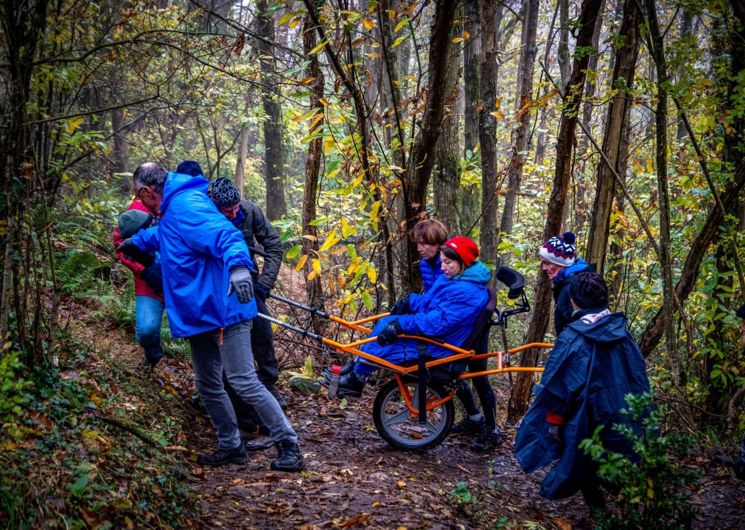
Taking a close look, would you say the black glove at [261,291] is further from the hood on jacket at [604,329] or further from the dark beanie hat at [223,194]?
the hood on jacket at [604,329]

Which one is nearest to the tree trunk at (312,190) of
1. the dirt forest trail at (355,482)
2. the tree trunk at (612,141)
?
the dirt forest trail at (355,482)

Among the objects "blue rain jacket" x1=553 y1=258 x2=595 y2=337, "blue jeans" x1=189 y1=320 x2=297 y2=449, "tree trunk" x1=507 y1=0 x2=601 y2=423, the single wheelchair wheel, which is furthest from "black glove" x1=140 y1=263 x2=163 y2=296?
"tree trunk" x1=507 y1=0 x2=601 y2=423

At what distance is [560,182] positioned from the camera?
628 centimetres

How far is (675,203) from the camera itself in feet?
21.2

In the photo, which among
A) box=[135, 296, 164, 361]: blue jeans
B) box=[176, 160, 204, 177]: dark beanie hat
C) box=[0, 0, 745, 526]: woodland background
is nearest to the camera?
box=[0, 0, 745, 526]: woodland background

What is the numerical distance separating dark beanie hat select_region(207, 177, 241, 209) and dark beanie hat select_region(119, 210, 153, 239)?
76 cm

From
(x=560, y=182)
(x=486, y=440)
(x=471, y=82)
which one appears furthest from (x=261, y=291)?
(x=471, y=82)

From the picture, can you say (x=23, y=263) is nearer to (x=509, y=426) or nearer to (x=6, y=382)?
(x=6, y=382)

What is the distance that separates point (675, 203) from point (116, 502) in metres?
6.05

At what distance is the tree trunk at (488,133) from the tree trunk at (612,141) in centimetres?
153

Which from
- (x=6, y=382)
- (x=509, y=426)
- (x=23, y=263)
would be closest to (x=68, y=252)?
(x=23, y=263)

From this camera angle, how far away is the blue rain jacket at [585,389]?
4.04 metres

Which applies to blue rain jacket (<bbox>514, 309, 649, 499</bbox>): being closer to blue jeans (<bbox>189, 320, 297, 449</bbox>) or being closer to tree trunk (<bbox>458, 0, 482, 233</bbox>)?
blue jeans (<bbox>189, 320, 297, 449</bbox>)

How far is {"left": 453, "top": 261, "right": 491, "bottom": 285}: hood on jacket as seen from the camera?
5281mm
